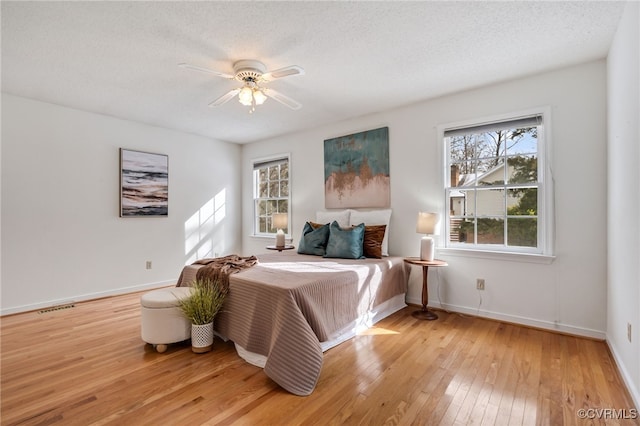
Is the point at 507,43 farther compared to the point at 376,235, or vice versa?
the point at 376,235

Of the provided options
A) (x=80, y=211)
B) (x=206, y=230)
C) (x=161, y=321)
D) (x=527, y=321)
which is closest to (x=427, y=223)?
(x=527, y=321)

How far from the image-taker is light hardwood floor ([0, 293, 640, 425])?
1691 millimetres

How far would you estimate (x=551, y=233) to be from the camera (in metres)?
2.86

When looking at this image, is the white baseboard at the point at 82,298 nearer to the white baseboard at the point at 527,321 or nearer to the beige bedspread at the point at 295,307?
the beige bedspread at the point at 295,307

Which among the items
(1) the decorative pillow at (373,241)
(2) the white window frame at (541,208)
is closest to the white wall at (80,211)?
(1) the decorative pillow at (373,241)

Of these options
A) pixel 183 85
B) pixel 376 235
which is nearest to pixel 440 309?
pixel 376 235

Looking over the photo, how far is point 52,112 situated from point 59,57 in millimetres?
1485

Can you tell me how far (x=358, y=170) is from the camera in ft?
13.9

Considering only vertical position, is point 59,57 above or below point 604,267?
above

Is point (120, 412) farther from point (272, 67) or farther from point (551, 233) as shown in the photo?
point (551, 233)

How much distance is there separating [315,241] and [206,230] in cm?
238

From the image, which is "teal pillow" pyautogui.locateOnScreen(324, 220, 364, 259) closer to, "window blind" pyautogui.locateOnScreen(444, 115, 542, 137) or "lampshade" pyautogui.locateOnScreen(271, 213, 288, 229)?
"lampshade" pyautogui.locateOnScreen(271, 213, 288, 229)

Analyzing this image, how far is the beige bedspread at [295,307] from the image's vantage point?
2008 mm

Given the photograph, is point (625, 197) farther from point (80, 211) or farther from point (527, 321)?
point (80, 211)
